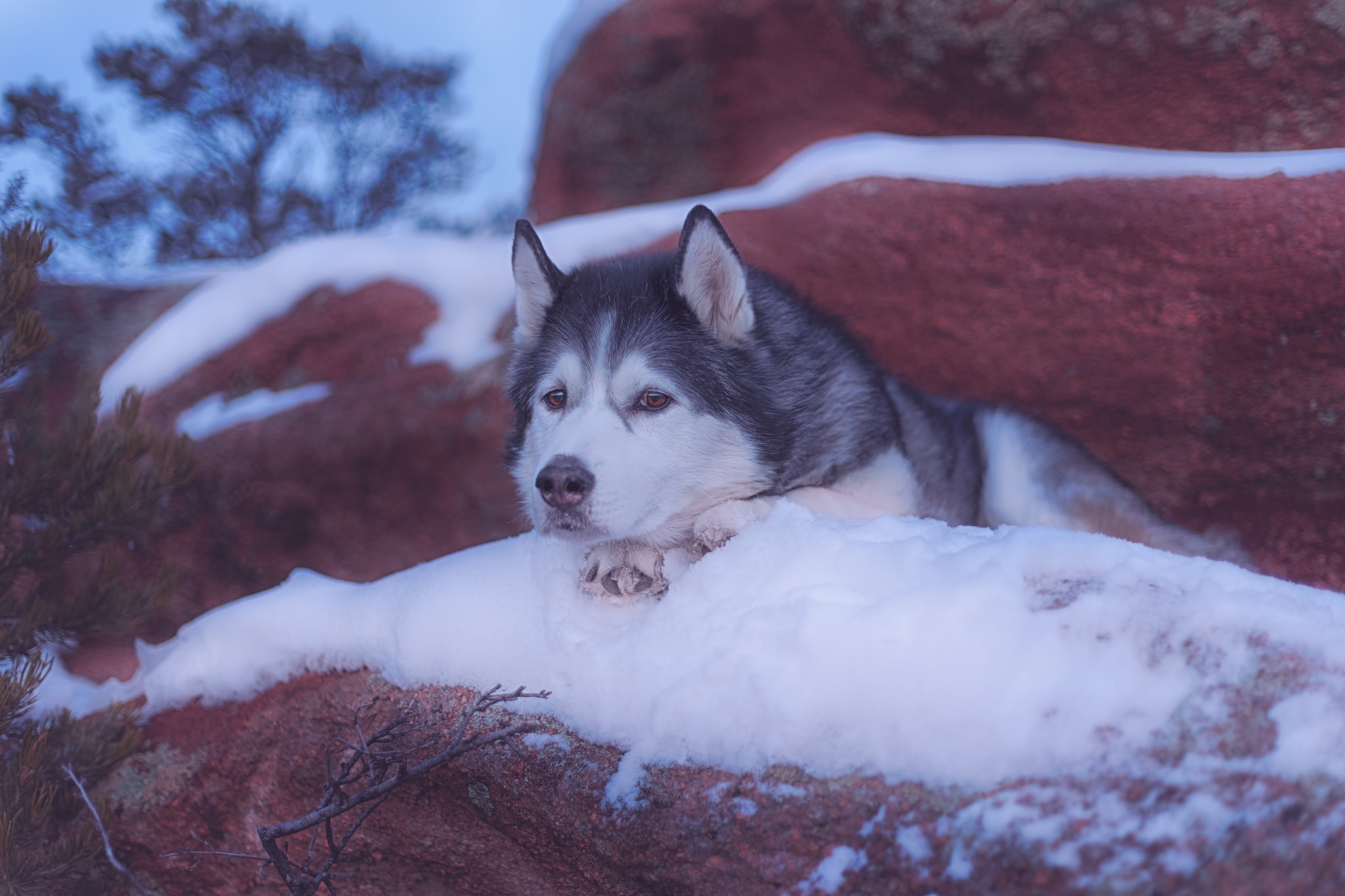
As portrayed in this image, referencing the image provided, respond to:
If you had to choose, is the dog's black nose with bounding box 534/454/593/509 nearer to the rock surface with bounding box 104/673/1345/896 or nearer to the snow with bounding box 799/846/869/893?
the rock surface with bounding box 104/673/1345/896

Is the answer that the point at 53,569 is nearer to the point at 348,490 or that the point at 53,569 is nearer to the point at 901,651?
the point at 348,490

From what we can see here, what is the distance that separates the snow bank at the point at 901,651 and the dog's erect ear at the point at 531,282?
0.92 metres

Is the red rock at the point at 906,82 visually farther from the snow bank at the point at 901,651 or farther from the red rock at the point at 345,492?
the snow bank at the point at 901,651

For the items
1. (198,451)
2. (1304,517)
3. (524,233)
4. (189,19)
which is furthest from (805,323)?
(189,19)

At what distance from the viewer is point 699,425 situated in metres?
3.02

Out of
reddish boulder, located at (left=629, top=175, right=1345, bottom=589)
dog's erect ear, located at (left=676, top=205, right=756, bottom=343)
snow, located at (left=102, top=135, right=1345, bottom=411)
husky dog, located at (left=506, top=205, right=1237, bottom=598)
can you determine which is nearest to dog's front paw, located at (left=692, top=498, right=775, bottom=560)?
husky dog, located at (left=506, top=205, right=1237, bottom=598)

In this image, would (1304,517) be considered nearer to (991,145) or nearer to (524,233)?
(991,145)

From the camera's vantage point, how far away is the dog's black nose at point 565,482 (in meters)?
2.57

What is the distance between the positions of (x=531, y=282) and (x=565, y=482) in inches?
48.0

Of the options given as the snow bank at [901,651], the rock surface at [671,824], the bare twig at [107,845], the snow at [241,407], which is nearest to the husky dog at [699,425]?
the snow bank at [901,651]

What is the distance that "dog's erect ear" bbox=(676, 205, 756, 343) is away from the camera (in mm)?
3074

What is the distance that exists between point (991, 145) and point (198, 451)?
543 cm

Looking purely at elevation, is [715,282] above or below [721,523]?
above

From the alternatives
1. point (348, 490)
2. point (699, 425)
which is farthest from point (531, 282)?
point (348, 490)
